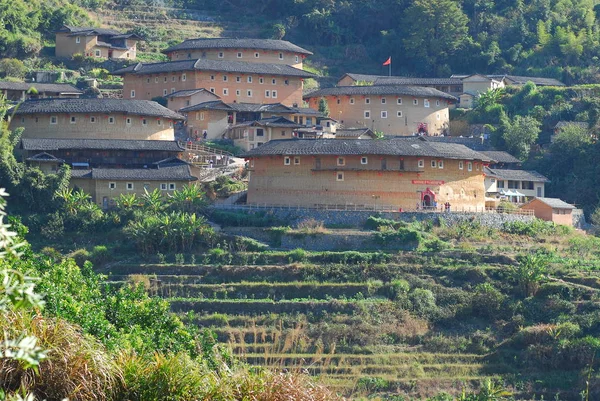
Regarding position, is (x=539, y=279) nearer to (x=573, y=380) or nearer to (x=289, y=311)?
(x=573, y=380)

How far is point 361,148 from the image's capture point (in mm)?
49344

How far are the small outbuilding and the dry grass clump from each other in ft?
124

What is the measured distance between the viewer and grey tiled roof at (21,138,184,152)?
51.6 meters

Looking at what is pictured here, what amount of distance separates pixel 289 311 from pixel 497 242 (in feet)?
33.2

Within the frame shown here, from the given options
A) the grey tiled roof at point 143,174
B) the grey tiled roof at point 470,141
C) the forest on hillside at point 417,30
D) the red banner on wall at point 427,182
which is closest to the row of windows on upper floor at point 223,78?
the grey tiled roof at point 470,141

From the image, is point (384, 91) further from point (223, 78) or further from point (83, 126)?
point (83, 126)

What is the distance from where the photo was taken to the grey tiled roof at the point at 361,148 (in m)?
49.1

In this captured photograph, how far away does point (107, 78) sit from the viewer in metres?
67.3

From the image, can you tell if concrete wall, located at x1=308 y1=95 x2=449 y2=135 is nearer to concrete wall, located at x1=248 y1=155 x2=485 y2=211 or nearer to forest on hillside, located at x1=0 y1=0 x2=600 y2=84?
concrete wall, located at x1=248 y1=155 x2=485 y2=211

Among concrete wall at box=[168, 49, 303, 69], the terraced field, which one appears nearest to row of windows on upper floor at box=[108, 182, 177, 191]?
the terraced field

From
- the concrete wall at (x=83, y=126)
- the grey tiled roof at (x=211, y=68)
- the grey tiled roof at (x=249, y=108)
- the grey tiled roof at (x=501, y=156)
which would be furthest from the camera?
the grey tiled roof at (x=211, y=68)

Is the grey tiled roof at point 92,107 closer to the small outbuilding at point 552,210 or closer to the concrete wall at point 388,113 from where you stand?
the concrete wall at point 388,113

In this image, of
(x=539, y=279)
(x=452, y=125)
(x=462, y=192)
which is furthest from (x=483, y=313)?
Result: (x=452, y=125)

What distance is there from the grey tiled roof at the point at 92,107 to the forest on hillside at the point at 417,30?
1425 centimetres
